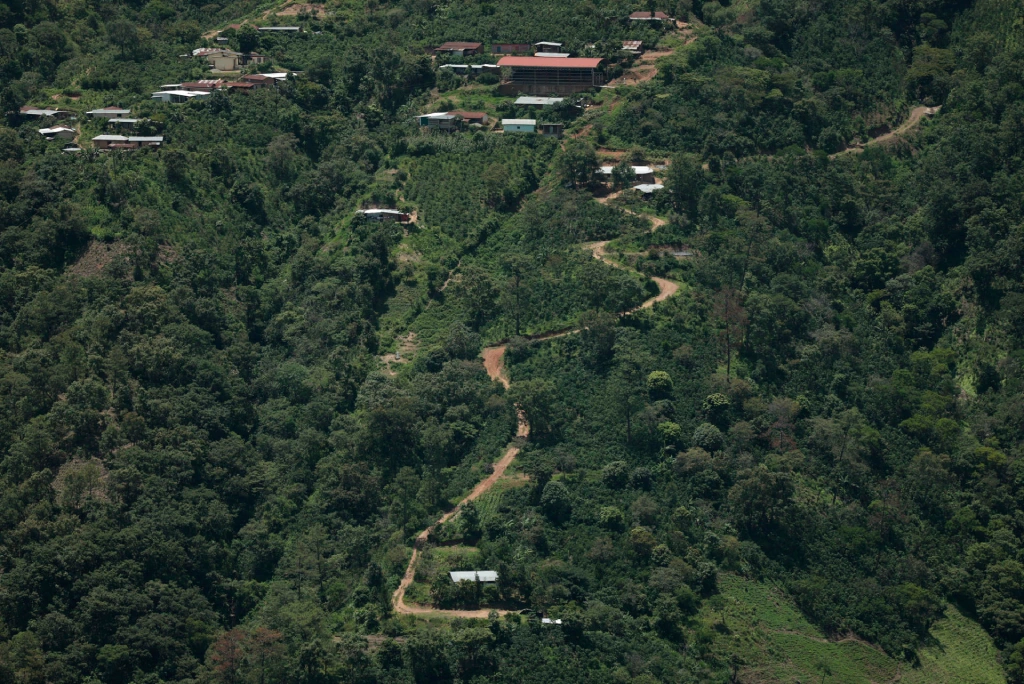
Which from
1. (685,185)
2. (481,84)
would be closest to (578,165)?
(685,185)

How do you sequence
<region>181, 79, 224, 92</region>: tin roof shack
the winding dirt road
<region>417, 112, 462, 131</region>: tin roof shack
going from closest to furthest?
the winding dirt road → <region>417, 112, 462, 131</region>: tin roof shack → <region>181, 79, 224, 92</region>: tin roof shack

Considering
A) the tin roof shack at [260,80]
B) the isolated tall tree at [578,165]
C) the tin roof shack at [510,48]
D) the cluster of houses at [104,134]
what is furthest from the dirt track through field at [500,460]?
the tin roof shack at [260,80]

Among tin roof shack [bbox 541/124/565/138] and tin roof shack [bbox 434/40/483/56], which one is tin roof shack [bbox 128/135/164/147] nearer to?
tin roof shack [bbox 434/40/483/56]

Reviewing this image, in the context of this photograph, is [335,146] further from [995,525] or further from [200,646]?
[995,525]

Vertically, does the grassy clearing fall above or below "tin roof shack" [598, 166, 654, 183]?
below

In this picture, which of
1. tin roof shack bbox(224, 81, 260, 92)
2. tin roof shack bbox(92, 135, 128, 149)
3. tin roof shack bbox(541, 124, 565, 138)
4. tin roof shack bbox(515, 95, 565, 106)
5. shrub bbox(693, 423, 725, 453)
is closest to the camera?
shrub bbox(693, 423, 725, 453)

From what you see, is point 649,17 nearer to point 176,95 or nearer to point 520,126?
point 520,126

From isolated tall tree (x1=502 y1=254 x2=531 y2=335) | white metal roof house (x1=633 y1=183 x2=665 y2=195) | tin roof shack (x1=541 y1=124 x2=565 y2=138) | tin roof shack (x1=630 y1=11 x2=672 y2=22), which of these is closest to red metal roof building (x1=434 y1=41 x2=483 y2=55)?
tin roof shack (x1=630 y1=11 x2=672 y2=22)
